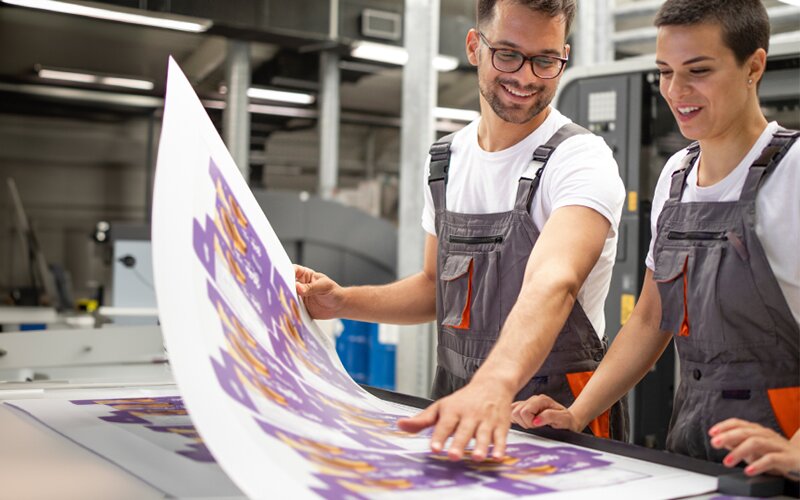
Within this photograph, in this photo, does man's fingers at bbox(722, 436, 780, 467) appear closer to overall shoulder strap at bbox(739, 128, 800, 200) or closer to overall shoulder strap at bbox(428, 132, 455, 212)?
overall shoulder strap at bbox(739, 128, 800, 200)

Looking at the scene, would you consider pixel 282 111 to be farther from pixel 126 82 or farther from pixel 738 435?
pixel 738 435

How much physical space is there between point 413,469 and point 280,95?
46.7ft

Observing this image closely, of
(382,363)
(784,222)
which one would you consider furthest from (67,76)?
(784,222)

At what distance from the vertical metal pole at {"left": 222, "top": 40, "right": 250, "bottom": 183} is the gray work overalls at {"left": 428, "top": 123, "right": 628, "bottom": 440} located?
7134 millimetres

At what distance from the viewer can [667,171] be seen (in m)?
1.59

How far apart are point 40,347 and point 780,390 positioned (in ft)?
7.67

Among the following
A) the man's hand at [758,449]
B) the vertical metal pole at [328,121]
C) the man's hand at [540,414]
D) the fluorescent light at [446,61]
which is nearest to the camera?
the man's hand at [758,449]

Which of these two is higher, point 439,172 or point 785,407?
point 439,172

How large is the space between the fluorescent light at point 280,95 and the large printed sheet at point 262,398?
1339cm

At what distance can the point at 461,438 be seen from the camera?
101cm

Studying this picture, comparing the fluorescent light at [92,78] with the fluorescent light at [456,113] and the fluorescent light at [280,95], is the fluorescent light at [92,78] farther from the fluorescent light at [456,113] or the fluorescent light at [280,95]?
the fluorescent light at [456,113]

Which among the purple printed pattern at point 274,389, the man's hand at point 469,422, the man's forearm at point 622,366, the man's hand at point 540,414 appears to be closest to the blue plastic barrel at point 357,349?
the man's forearm at point 622,366

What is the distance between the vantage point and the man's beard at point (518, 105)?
163 centimetres

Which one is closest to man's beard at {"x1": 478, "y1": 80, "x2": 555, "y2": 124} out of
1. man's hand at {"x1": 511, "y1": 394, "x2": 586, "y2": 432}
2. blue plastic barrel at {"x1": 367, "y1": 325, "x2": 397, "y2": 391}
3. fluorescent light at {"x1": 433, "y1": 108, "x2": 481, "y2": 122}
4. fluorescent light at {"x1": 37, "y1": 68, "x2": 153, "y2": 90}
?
man's hand at {"x1": 511, "y1": 394, "x2": 586, "y2": 432}
